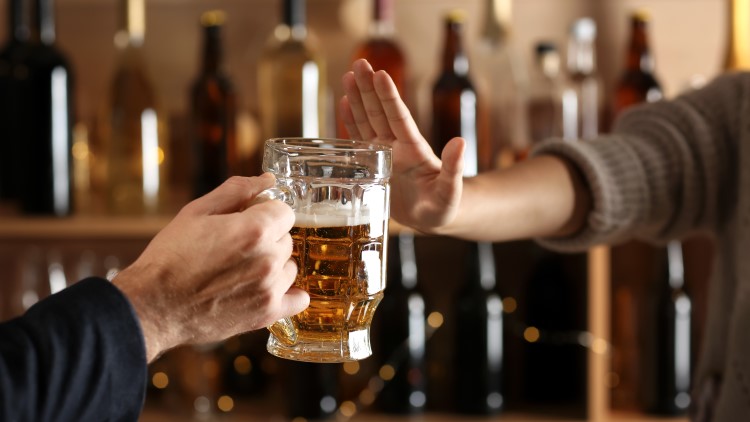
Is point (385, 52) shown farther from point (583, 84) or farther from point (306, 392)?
Result: point (306, 392)

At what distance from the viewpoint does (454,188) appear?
779 millimetres

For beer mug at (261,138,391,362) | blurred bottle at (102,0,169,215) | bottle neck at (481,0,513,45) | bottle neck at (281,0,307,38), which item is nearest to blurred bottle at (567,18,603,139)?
bottle neck at (481,0,513,45)

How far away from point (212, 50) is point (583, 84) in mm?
629

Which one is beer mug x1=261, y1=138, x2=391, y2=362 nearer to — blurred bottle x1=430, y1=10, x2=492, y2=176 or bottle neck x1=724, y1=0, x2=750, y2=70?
blurred bottle x1=430, y1=10, x2=492, y2=176

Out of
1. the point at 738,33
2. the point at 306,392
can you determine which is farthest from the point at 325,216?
the point at 738,33

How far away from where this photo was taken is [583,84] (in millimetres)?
1703

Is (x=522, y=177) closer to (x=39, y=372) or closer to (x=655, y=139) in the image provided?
(x=655, y=139)

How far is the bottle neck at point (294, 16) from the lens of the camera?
1612 mm

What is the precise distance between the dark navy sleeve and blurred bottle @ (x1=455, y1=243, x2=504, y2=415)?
1207 mm

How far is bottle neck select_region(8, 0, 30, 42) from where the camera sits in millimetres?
1676

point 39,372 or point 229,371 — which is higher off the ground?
point 39,372

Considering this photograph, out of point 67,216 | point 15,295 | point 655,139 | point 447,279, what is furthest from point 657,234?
point 15,295

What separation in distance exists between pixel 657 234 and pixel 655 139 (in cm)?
11

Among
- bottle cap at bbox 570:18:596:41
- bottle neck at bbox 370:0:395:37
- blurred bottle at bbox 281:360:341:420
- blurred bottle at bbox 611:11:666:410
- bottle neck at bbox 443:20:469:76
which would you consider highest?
bottle neck at bbox 370:0:395:37
